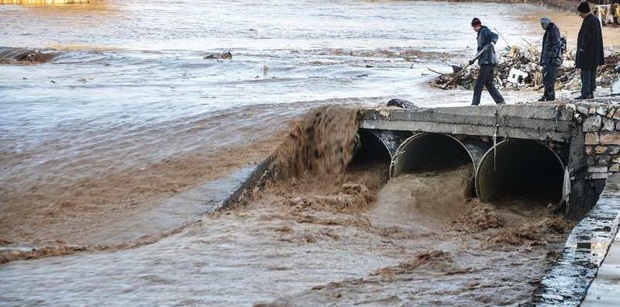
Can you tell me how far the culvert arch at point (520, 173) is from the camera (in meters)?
12.8

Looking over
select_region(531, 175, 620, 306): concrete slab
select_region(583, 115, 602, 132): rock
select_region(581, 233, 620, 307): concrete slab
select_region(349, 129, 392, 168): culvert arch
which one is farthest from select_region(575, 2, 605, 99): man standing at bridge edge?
select_region(581, 233, 620, 307): concrete slab

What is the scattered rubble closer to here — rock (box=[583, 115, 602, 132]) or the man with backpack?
the man with backpack

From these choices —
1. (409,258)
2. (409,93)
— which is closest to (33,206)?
(409,258)

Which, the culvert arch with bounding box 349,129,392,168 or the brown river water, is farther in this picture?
the culvert arch with bounding box 349,129,392,168

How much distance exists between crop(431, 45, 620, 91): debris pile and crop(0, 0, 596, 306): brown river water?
769 mm

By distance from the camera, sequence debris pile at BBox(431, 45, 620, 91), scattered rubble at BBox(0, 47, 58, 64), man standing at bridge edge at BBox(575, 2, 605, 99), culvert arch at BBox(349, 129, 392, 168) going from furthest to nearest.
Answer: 1. scattered rubble at BBox(0, 47, 58, 64)
2. debris pile at BBox(431, 45, 620, 91)
3. culvert arch at BBox(349, 129, 392, 168)
4. man standing at bridge edge at BBox(575, 2, 605, 99)

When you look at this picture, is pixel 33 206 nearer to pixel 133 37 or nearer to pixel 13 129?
pixel 13 129

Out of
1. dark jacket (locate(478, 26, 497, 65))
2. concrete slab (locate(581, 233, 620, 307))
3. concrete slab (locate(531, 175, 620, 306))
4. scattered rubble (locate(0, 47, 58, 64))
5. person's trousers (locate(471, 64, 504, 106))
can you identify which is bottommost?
scattered rubble (locate(0, 47, 58, 64))

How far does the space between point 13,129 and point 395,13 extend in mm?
54164

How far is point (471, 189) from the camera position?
43.1 feet

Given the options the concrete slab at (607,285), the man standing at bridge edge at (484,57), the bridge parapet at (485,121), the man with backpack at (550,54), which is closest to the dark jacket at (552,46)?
the man with backpack at (550,54)

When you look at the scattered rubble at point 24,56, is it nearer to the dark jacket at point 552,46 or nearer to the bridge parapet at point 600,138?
the dark jacket at point 552,46

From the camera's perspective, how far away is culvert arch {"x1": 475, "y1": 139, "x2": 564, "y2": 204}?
1280 cm

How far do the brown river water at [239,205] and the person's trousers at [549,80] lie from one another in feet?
5.84
